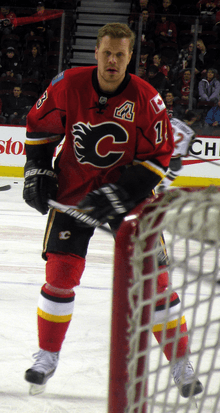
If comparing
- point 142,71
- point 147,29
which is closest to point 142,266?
point 142,71

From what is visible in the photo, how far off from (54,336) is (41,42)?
625cm

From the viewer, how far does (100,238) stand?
3.88m

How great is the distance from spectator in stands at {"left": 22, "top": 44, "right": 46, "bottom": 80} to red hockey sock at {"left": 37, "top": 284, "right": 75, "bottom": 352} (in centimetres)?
592

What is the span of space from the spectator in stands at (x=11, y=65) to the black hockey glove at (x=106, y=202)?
5684mm

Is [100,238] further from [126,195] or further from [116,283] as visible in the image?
[116,283]

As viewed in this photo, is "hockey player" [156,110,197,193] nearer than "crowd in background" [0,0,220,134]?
Yes

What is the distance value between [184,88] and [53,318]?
5472 millimetres

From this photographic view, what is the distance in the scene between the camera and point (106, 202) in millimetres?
1537

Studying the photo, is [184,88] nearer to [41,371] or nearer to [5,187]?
[5,187]

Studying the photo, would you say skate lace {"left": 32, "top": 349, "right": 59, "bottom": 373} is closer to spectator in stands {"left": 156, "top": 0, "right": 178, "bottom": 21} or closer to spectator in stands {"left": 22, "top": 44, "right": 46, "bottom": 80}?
spectator in stands {"left": 22, "top": 44, "right": 46, "bottom": 80}

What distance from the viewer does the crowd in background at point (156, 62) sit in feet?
21.2

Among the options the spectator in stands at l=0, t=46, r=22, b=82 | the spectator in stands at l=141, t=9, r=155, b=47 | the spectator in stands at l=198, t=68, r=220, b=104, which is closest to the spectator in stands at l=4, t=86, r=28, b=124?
the spectator in stands at l=0, t=46, r=22, b=82

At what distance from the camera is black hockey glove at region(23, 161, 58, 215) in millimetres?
1648

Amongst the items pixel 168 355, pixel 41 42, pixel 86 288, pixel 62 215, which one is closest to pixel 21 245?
pixel 86 288
